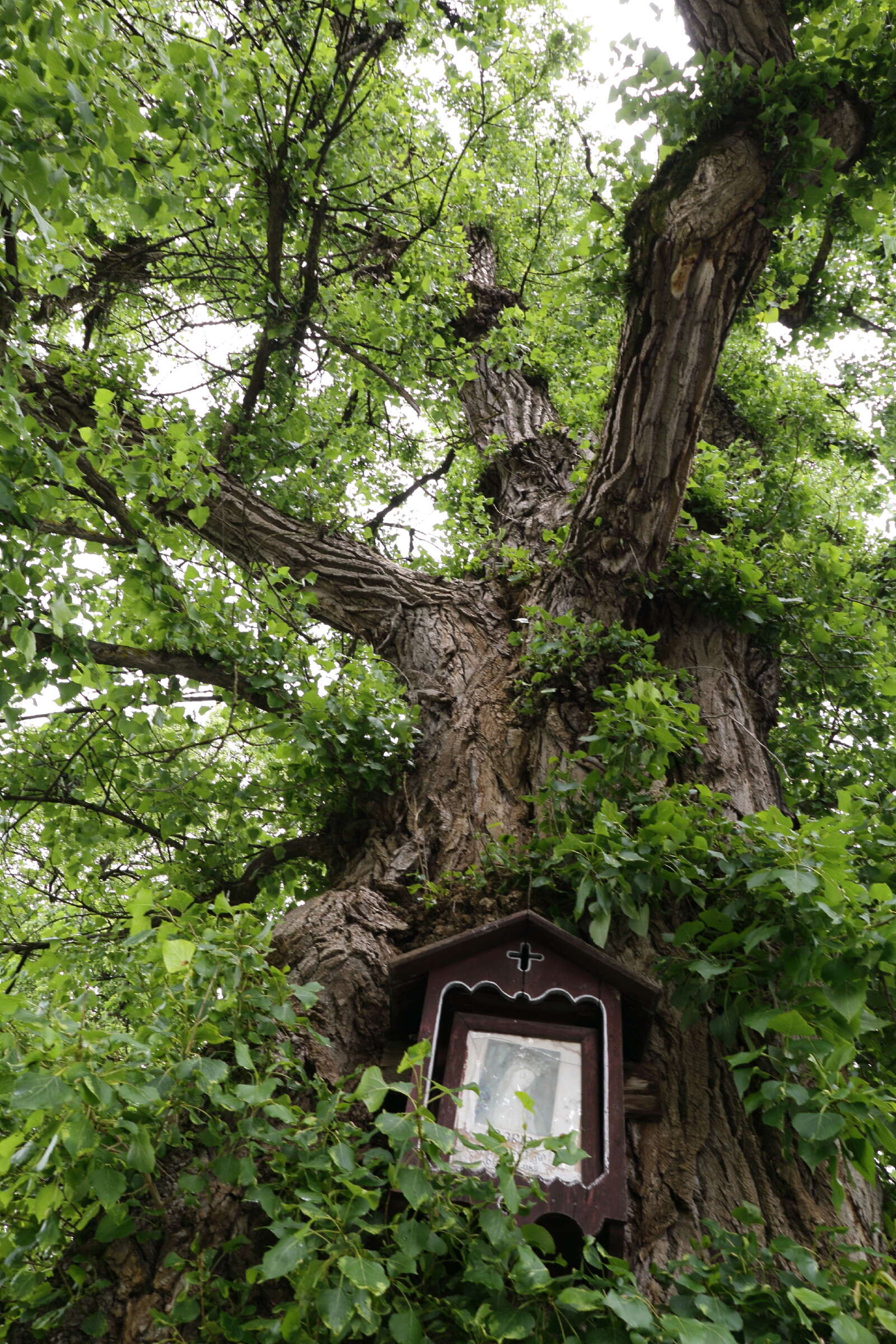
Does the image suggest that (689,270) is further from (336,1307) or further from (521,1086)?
(336,1307)

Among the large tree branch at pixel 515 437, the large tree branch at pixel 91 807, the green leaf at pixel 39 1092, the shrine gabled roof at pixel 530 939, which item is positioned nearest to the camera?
the green leaf at pixel 39 1092

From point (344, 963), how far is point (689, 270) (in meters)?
3.13

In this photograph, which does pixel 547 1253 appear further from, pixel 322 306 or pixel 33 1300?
pixel 322 306

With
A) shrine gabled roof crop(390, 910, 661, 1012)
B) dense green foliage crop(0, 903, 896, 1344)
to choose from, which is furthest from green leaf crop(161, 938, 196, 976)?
shrine gabled roof crop(390, 910, 661, 1012)

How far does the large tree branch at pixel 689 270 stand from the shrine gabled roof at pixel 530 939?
2.40 meters

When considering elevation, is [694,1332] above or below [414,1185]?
below

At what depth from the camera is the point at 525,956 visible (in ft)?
7.60

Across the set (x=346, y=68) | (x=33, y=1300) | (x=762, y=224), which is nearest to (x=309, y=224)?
(x=346, y=68)

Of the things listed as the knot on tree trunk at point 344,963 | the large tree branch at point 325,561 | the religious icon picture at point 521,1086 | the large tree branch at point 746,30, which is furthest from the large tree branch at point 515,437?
the religious icon picture at point 521,1086

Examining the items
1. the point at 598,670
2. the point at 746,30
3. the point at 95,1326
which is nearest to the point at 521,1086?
the point at 95,1326

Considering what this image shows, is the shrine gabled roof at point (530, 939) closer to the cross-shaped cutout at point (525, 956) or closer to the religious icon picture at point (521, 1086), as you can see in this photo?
the cross-shaped cutout at point (525, 956)

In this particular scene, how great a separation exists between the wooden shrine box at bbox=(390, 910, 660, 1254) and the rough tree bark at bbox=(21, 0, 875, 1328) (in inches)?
10.9

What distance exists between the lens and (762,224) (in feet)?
11.6

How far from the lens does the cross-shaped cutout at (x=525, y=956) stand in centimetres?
231
